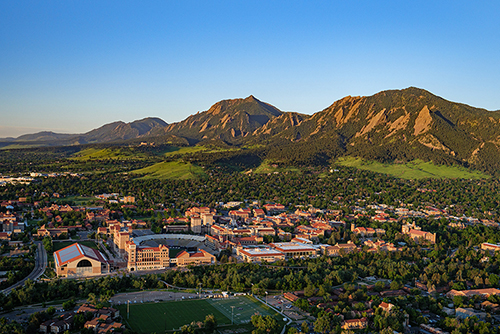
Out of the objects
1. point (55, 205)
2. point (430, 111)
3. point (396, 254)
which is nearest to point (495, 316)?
point (396, 254)

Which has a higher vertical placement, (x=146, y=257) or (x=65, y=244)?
(x=65, y=244)

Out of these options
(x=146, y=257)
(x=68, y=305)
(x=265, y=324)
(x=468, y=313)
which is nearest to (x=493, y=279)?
(x=468, y=313)

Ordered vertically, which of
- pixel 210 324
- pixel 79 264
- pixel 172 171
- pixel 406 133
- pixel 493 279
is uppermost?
pixel 406 133

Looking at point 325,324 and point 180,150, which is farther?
point 180,150

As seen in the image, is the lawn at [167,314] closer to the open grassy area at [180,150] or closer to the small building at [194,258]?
the small building at [194,258]

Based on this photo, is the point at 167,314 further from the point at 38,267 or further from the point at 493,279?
the point at 493,279

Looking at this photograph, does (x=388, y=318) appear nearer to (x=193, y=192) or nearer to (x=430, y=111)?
(x=193, y=192)
